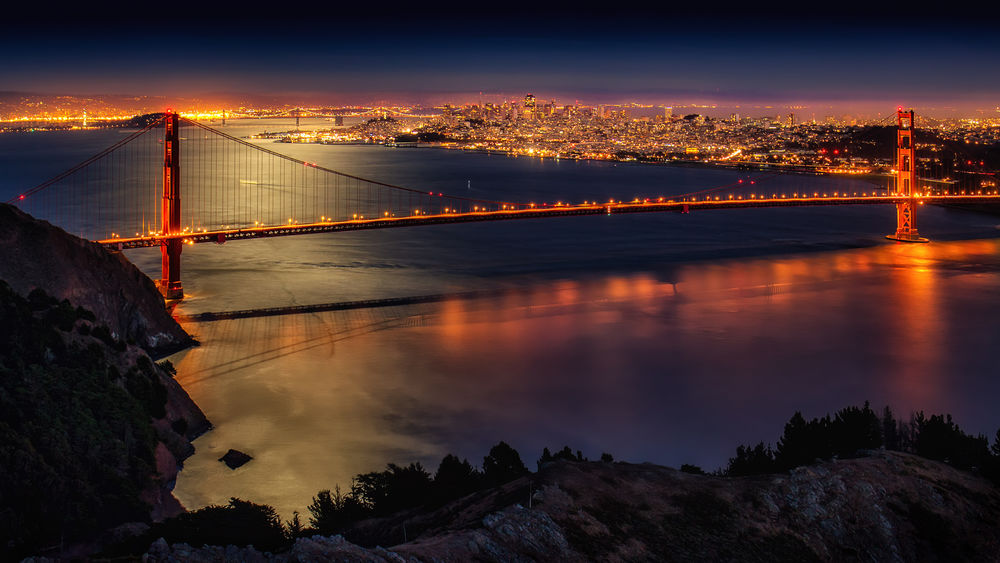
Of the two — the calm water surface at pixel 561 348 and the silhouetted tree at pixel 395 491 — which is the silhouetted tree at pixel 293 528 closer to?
the silhouetted tree at pixel 395 491

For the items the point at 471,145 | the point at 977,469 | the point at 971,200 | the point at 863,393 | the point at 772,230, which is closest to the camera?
the point at 977,469

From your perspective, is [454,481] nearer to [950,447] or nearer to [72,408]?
[72,408]

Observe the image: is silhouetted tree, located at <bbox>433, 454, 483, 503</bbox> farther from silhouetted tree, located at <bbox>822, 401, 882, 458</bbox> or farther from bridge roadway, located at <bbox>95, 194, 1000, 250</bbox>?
bridge roadway, located at <bbox>95, 194, 1000, 250</bbox>

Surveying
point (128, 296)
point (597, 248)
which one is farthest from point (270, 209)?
point (128, 296)

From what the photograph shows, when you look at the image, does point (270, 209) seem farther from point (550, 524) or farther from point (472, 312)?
point (550, 524)

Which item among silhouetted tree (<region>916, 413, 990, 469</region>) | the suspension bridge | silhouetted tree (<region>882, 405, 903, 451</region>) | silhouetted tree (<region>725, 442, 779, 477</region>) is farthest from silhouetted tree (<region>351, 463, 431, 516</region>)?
the suspension bridge
